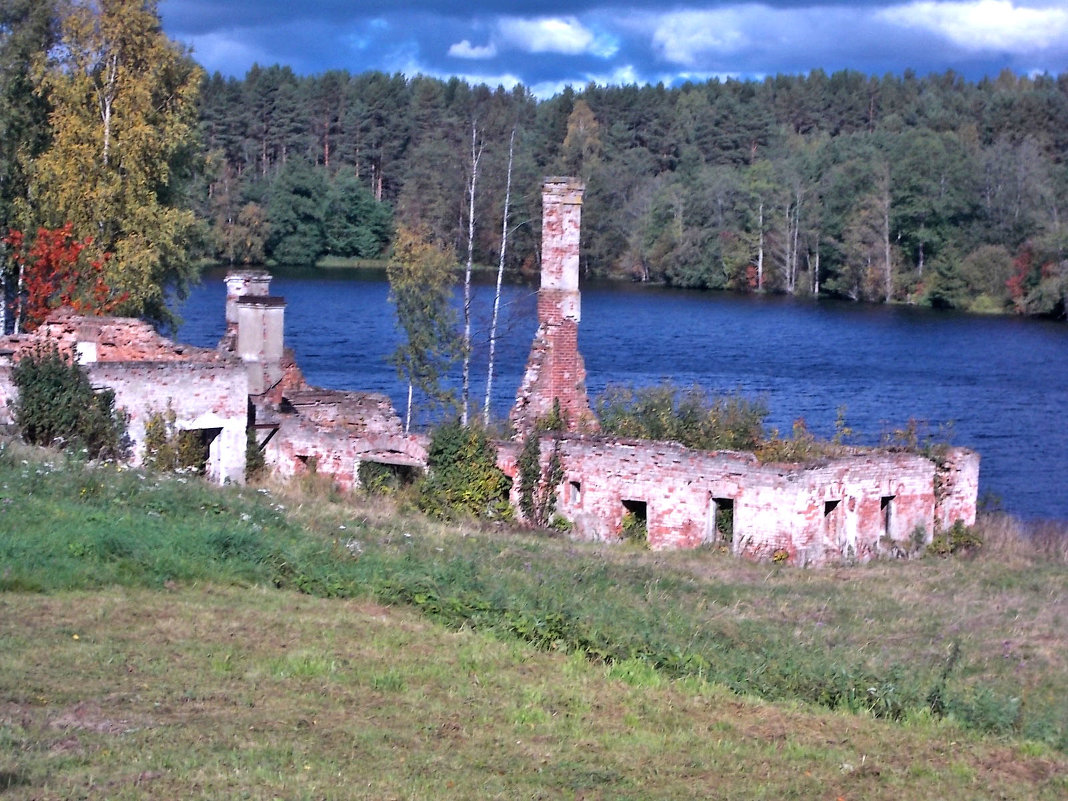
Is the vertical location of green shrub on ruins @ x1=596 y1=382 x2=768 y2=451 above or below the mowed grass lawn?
above

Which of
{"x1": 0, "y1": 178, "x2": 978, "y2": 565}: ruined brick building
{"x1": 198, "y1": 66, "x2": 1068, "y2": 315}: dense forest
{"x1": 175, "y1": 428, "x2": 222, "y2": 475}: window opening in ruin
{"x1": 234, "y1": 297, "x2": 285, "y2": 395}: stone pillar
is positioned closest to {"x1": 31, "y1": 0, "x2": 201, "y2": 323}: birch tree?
{"x1": 234, "y1": 297, "x2": 285, "y2": 395}: stone pillar

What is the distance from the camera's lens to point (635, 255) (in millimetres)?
89062

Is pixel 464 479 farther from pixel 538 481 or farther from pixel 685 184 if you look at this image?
pixel 685 184

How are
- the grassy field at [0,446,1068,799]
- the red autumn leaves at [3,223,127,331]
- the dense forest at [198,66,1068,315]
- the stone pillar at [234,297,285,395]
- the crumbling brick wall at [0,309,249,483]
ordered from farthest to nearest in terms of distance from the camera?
the dense forest at [198,66,1068,315] → the red autumn leaves at [3,223,127,331] → the stone pillar at [234,297,285,395] → the crumbling brick wall at [0,309,249,483] → the grassy field at [0,446,1068,799]

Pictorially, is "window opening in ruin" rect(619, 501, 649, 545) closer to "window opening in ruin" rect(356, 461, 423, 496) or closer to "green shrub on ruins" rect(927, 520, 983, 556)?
"window opening in ruin" rect(356, 461, 423, 496)

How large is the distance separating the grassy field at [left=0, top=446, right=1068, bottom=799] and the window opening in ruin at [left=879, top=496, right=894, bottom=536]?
20.4 ft

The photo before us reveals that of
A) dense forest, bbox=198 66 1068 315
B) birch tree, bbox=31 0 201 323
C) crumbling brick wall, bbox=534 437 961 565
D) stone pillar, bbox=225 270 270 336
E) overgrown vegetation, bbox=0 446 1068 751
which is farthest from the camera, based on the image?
dense forest, bbox=198 66 1068 315

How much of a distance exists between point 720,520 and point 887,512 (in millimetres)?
3114

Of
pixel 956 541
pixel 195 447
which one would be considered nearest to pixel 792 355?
pixel 956 541

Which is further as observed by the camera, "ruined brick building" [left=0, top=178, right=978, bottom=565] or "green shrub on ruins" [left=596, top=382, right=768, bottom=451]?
"green shrub on ruins" [left=596, top=382, right=768, bottom=451]

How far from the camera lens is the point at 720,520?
66.4 ft

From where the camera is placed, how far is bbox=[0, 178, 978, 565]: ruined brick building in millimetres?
19953

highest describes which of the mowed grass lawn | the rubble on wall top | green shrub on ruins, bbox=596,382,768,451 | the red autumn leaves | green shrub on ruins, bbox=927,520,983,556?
the red autumn leaves

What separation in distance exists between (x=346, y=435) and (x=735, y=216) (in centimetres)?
6961
